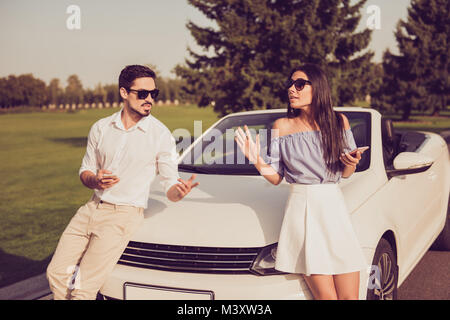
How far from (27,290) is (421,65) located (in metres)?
46.6

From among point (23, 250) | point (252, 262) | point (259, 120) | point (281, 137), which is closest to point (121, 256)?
point (252, 262)

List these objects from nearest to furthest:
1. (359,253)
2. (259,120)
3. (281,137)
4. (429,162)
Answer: (359,253) < (281,137) < (429,162) < (259,120)

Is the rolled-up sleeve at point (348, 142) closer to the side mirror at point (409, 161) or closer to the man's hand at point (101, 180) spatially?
the side mirror at point (409, 161)

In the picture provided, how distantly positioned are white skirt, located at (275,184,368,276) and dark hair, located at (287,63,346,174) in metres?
0.17

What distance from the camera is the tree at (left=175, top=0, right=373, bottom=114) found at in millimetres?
19812

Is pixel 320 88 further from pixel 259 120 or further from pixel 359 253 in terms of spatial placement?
pixel 259 120

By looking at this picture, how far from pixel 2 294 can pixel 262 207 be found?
2.67 metres

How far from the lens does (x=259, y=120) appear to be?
4.43 metres

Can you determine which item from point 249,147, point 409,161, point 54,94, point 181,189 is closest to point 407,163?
point 409,161

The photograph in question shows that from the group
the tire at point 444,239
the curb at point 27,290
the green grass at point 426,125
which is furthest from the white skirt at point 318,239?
the green grass at point 426,125

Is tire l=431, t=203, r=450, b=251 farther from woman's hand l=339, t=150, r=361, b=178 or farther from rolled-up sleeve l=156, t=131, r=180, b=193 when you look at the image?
rolled-up sleeve l=156, t=131, r=180, b=193

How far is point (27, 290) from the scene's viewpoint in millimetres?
4164

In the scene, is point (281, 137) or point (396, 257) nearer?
point (281, 137)

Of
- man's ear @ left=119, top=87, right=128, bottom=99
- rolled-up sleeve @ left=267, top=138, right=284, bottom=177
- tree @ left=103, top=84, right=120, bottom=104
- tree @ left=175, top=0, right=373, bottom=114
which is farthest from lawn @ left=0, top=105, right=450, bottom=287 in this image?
tree @ left=103, top=84, right=120, bottom=104
